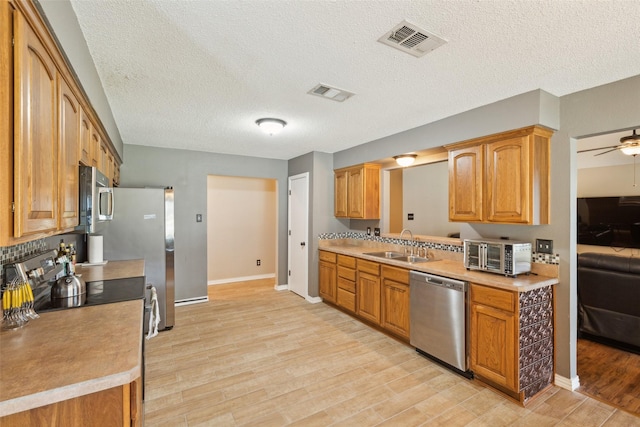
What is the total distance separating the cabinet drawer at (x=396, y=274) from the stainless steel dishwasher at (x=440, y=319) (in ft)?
0.40

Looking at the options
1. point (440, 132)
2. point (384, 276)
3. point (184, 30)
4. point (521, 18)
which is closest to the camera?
point (521, 18)

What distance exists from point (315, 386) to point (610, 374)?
2591 mm

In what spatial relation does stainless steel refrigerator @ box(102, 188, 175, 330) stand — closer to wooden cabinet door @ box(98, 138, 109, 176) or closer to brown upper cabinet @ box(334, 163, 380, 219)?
wooden cabinet door @ box(98, 138, 109, 176)

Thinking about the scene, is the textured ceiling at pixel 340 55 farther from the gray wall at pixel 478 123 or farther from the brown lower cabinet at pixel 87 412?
the brown lower cabinet at pixel 87 412

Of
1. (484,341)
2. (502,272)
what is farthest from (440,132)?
(484,341)

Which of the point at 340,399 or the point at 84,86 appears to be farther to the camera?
the point at 340,399

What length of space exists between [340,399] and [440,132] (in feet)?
9.02

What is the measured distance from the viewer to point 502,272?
2.58 meters

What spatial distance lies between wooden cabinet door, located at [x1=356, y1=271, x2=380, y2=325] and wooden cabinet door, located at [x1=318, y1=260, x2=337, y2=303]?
58 centimetres

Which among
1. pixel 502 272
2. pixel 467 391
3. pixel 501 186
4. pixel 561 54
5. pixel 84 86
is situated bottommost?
pixel 467 391

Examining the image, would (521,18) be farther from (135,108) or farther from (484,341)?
(135,108)

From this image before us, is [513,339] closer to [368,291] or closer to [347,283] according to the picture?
[368,291]

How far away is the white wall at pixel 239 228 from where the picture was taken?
239 inches

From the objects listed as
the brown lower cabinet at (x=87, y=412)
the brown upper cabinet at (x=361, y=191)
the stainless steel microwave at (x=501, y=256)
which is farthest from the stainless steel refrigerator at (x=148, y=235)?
the stainless steel microwave at (x=501, y=256)
